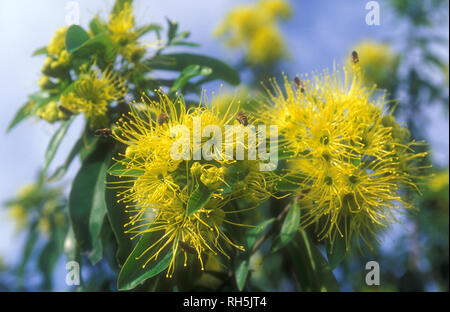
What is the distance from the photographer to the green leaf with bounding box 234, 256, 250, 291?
2562 mm

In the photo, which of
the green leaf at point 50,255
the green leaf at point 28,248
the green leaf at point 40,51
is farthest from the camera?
the green leaf at point 28,248

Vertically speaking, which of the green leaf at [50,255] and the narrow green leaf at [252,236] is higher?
the green leaf at [50,255]

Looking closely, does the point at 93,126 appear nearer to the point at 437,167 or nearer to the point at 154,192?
the point at 154,192

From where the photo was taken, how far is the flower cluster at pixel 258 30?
643 centimetres

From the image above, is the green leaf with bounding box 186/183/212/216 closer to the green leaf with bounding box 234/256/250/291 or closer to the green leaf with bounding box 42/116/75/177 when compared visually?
the green leaf with bounding box 234/256/250/291

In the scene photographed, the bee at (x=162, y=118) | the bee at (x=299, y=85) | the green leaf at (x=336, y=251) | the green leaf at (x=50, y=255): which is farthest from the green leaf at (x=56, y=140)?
the green leaf at (x=336, y=251)

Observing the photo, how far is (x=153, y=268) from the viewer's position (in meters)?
2.29

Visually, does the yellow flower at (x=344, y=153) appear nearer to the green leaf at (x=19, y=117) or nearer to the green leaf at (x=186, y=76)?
the green leaf at (x=186, y=76)

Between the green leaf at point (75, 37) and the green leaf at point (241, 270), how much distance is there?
5.60ft

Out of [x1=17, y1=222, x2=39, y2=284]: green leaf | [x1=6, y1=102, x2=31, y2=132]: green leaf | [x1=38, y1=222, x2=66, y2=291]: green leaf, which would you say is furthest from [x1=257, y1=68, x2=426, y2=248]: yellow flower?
[x1=17, y1=222, x2=39, y2=284]: green leaf

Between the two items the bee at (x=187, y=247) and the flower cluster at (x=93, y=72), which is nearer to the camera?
the bee at (x=187, y=247)

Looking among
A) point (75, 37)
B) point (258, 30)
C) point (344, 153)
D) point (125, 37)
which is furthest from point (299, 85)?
point (258, 30)
